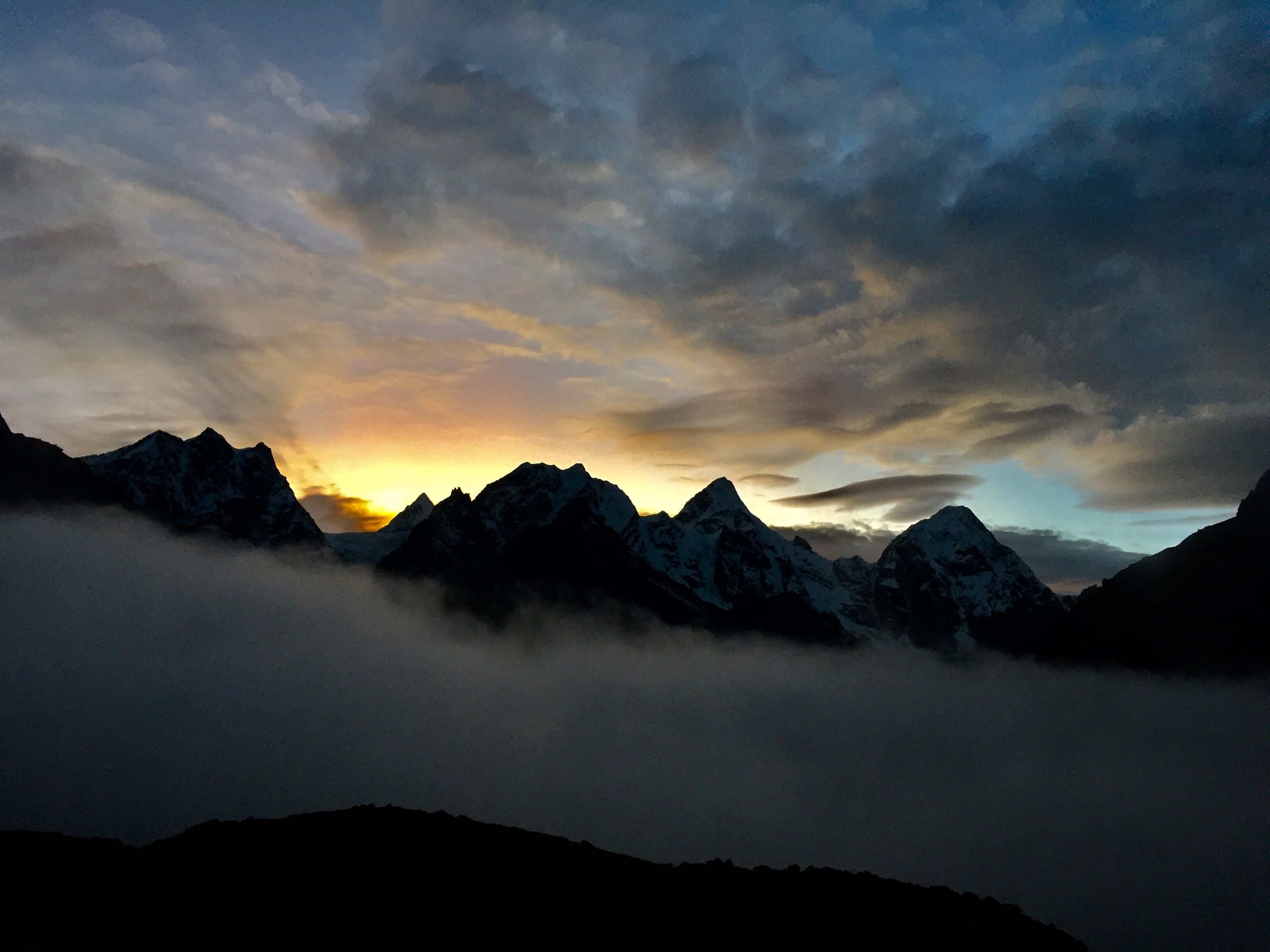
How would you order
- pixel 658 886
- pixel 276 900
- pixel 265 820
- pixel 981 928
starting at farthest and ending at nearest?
pixel 265 820
pixel 658 886
pixel 981 928
pixel 276 900

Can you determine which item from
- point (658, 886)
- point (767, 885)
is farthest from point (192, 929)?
point (767, 885)

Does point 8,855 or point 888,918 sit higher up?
point 8,855

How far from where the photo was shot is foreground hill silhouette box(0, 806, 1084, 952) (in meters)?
55.4

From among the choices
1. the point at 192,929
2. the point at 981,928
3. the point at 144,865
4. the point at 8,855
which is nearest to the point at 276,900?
the point at 192,929

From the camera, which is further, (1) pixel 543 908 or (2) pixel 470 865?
(2) pixel 470 865

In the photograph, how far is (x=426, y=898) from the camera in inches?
2544

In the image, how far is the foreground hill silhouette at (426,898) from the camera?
55406mm

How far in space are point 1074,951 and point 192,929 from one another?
231ft

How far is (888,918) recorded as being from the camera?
220 ft

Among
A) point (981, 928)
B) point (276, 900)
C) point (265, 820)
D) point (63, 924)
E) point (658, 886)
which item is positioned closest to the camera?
point (63, 924)

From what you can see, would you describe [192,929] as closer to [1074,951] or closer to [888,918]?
[888,918]

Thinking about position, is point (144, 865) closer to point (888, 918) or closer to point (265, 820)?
point (265, 820)

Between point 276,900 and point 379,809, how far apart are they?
2000cm

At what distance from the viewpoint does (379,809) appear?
263 ft
